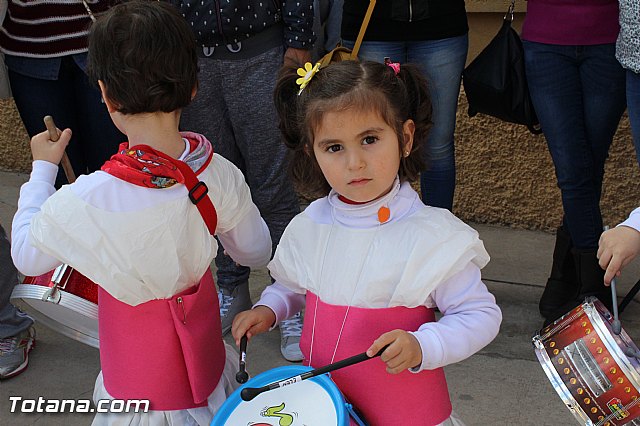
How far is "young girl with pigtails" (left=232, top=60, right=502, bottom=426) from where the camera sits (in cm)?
193

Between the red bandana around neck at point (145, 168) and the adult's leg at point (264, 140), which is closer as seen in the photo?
the red bandana around neck at point (145, 168)

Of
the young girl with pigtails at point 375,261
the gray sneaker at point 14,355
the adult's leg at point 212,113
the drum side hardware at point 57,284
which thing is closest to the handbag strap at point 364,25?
the adult's leg at point 212,113

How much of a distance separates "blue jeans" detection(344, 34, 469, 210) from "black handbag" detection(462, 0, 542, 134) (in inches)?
2.8

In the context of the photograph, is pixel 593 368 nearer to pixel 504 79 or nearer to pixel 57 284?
pixel 57 284

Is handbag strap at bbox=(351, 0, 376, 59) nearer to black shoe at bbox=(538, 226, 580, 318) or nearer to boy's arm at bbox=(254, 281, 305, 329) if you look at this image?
boy's arm at bbox=(254, 281, 305, 329)

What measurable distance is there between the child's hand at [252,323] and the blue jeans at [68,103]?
1324mm

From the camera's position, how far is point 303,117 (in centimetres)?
213

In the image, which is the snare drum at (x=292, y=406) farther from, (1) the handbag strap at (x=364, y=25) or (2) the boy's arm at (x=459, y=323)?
(1) the handbag strap at (x=364, y=25)

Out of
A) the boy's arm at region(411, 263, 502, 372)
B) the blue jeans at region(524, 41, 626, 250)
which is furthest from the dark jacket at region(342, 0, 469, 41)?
the boy's arm at region(411, 263, 502, 372)

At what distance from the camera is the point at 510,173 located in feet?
14.6

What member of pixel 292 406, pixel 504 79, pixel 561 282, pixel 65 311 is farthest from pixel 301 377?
pixel 561 282

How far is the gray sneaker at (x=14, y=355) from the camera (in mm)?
3271

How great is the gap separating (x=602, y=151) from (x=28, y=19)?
211cm

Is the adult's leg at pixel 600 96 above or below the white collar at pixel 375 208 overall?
below
